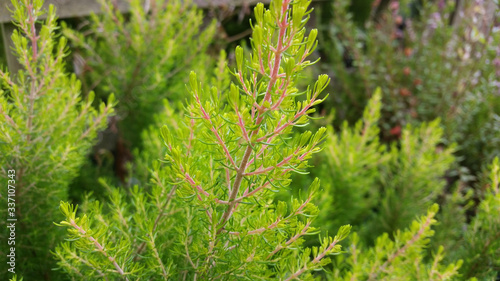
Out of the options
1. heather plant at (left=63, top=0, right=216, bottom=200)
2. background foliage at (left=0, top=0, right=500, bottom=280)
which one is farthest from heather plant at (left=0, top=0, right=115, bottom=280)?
heather plant at (left=63, top=0, right=216, bottom=200)

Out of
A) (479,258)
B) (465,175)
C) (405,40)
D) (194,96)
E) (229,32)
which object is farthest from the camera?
(405,40)

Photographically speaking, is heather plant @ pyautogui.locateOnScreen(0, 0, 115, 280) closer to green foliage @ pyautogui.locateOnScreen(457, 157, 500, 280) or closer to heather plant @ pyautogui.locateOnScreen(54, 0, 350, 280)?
heather plant @ pyautogui.locateOnScreen(54, 0, 350, 280)

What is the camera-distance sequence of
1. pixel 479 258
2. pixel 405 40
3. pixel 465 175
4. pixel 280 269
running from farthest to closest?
pixel 405 40
pixel 465 175
pixel 479 258
pixel 280 269

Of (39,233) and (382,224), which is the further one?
(382,224)

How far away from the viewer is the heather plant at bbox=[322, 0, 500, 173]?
181 cm

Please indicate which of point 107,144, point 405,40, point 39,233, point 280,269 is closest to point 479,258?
point 280,269

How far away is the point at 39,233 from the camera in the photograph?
801 millimetres

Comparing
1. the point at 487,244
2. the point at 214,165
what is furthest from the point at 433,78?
the point at 214,165

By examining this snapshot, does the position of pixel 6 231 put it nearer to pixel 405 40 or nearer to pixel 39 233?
pixel 39 233

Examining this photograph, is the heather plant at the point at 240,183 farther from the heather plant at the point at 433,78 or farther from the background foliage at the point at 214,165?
the heather plant at the point at 433,78

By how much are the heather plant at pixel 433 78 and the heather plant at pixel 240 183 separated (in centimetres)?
136

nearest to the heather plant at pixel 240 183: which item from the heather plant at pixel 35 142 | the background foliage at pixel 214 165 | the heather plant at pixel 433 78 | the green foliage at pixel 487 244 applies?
the background foliage at pixel 214 165

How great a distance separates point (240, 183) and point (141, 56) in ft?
2.82

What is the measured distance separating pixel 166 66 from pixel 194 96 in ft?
2.89
